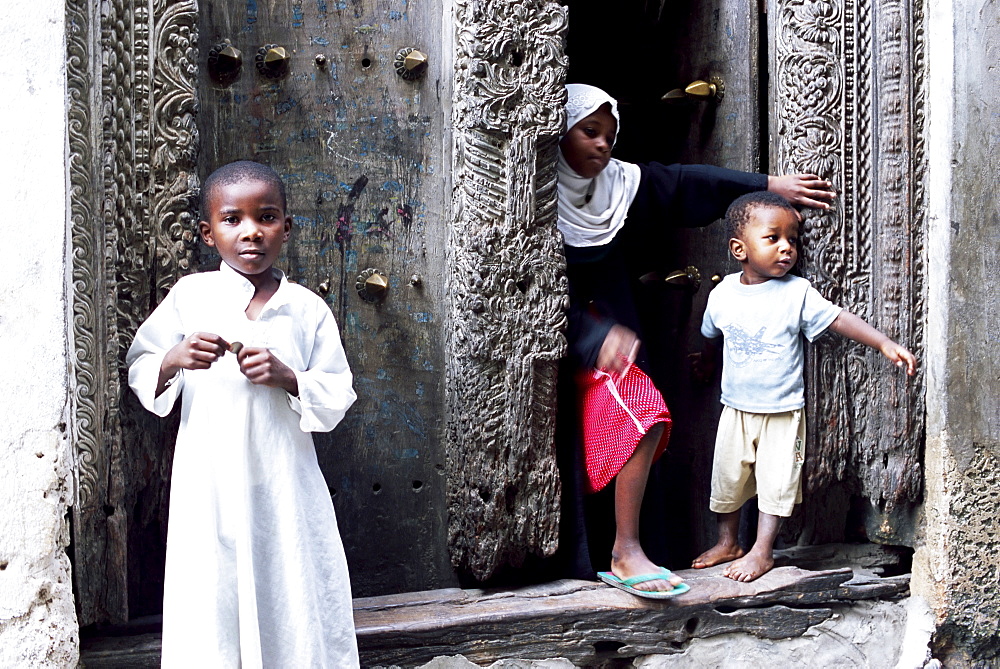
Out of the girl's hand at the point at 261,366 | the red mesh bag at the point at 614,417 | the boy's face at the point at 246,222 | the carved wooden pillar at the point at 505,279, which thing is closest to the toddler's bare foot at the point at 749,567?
the red mesh bag at the point at 614,417

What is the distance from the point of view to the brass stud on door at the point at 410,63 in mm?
3076

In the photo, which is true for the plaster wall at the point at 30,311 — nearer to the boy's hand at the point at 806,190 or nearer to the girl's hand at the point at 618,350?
the girl's hand at the point at 618,350

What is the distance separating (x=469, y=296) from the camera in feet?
9.49

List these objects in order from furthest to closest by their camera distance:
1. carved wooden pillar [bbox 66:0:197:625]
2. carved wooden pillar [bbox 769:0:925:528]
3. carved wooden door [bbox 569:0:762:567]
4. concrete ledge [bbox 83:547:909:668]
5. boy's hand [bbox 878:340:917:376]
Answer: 1. carved wooden door [bbox 569:0:762:567]
2. carved wooden pillar [bbox 769:0:925:528]
3. boy's hand [bbox 878:340:917:376]
4. concrete ledge [bbox 83:547:909:668]
5. carved wooden pillar [bbox 66:0:197:625]

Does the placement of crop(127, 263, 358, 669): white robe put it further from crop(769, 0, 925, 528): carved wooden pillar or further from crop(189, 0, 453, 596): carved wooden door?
crop(769, 0, 925, 528): carved wooden pillar

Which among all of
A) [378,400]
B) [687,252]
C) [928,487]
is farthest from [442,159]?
[928,487]

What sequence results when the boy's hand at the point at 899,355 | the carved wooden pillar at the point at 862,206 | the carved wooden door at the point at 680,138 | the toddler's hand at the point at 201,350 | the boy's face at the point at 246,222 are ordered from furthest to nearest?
the carved wooden door at the point at 680,138
the carved wooden pillar at the point at 862,206
the boy's hand at the point at 899,355
the boy's face at the point at 246,222
the toddler's hand at the point at 201,350

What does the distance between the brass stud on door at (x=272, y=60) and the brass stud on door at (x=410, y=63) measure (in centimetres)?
33

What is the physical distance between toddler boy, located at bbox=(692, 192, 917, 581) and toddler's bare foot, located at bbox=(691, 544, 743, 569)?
0.08 m

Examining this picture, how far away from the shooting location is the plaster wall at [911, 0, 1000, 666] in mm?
3111

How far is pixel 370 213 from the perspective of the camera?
312cm

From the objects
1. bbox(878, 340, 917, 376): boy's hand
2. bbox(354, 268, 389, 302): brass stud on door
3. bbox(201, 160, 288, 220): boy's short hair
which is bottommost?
bbox(878, 340, 917, 376): boy's hand

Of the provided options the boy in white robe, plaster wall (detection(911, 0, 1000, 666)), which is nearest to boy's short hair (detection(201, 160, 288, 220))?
the boy in white robe

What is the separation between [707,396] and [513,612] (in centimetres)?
114
